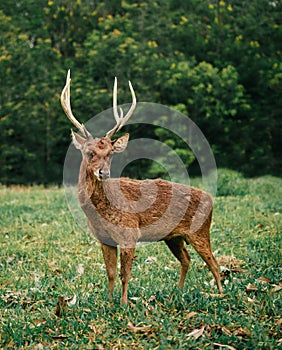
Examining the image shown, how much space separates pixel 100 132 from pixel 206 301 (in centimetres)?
1483

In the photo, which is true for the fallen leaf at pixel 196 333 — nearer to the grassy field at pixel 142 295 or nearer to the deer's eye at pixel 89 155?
the grassy field at pixel 142 295

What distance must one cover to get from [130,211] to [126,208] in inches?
2.1

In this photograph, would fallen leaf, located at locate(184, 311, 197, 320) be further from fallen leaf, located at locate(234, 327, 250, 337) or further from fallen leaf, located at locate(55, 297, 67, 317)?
fallen leaf, located at locate(55, 297, 67, 317)

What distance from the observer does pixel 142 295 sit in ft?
15.5

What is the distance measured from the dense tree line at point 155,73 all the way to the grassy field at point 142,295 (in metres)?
13.0

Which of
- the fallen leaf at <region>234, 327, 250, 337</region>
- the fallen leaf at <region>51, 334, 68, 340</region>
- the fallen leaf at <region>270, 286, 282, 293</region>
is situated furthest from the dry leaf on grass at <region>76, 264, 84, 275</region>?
the fallen leaf at <region>234, 327, 250, 337</region>

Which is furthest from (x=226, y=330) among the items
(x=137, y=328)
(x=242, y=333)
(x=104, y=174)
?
(x=104, y=174)

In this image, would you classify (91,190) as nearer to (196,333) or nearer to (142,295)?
(142,295)

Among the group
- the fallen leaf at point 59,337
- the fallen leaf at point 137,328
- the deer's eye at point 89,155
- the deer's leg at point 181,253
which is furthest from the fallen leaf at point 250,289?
the deer's eye at point 89,155

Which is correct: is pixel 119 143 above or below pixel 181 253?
above

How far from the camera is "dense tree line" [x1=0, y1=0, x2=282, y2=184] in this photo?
20.7m

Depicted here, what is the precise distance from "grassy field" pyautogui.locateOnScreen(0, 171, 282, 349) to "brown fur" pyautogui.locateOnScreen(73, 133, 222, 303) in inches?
13.0

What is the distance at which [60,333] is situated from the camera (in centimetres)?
402

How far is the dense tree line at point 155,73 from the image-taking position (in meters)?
20.7
